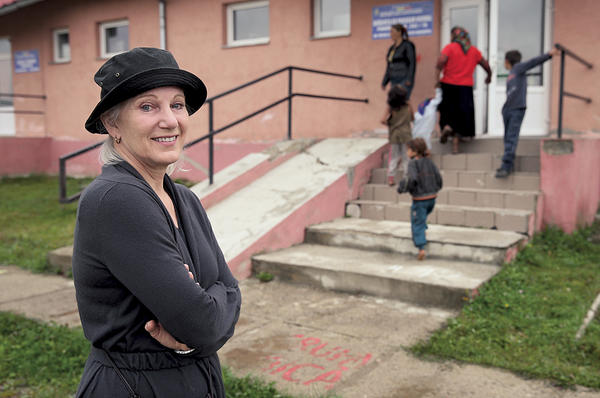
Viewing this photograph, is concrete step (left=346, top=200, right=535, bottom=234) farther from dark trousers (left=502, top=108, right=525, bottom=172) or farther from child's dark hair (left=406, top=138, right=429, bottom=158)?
child's dark hair (left=406, top=138, right=429, bottom=158)

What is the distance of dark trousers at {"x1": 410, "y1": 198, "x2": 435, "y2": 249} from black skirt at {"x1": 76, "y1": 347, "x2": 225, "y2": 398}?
411cm

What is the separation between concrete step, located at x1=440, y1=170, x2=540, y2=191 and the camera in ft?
21.2

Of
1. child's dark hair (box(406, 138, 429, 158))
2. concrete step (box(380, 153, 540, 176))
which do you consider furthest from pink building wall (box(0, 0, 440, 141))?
child's dark hair (box(406, 138, 429, 158))

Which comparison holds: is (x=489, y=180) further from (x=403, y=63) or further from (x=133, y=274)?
(x=133, y=274)

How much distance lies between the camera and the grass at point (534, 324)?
3.34m

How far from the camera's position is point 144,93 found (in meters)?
1.37

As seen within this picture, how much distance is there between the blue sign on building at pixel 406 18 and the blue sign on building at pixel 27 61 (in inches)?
344

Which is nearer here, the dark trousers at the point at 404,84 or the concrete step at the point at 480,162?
the concrete step at the point at 480,162

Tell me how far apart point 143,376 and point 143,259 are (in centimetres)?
32

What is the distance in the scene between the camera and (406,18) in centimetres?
857

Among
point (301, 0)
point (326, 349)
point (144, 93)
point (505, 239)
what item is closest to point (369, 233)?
point (505, 239)

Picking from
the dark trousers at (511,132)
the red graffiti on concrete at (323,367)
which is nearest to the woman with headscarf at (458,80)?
the dark trousers at (511,132)

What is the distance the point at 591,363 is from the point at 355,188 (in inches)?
164

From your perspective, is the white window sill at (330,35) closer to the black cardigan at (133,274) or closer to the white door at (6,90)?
the black cardigan at (133,274)
